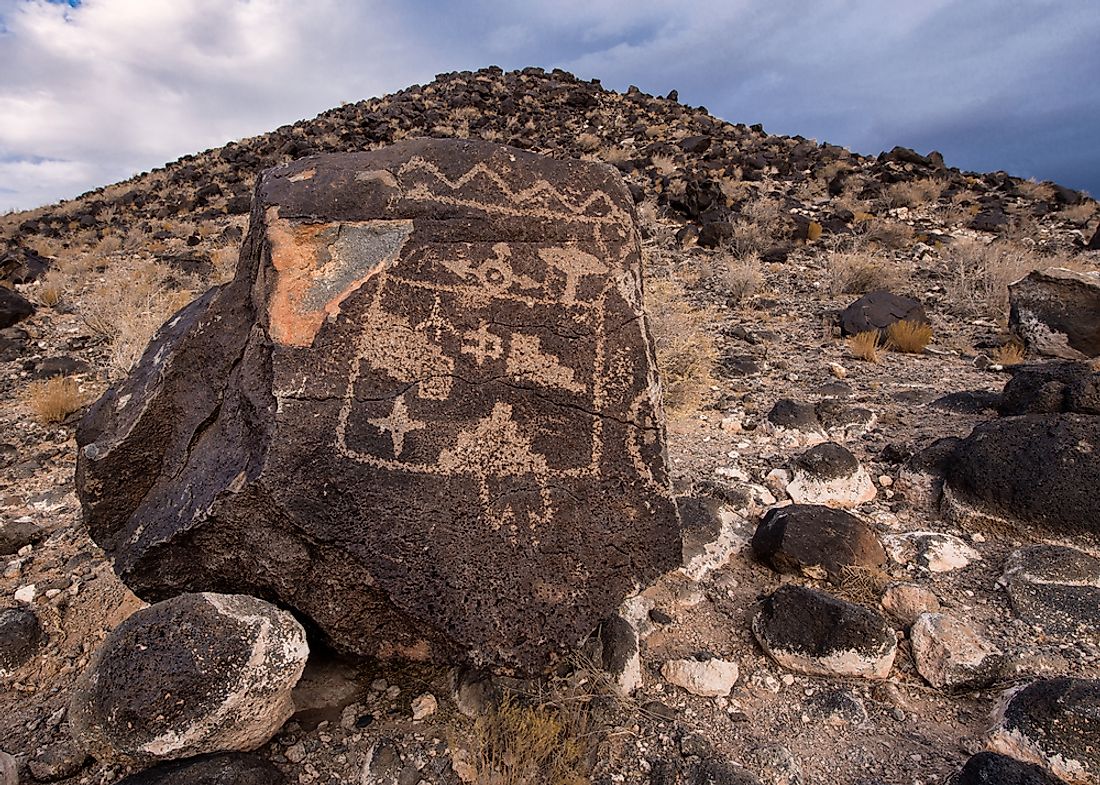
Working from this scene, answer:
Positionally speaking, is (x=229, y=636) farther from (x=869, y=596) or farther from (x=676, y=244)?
(x=676, y=244)

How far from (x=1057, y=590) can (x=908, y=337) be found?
3.97m

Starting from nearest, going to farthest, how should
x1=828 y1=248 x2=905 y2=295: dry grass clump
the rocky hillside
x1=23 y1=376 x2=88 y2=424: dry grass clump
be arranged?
1. the rocky hillside
2. x1=23 y1=376 x2=88 y2=424: dry grass clump
3. x1=828 y1=248 x2=905 y2=295: dry grass clump

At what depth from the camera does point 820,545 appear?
2.83 m

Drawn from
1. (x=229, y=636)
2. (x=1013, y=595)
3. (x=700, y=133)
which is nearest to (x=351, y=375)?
(x=229, y=636)

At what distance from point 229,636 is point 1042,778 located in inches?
81.6

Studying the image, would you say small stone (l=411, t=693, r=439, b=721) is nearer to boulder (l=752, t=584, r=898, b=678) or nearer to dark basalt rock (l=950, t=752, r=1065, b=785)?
boulder (l=752, t=584, r=898, b=678)

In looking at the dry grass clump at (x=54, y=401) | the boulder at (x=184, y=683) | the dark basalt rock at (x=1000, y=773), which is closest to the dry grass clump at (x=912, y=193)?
the dark basalt rock at (x=1000, y=773)

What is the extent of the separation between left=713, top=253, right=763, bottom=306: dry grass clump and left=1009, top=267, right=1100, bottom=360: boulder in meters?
2.67

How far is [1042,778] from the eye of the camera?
159cm

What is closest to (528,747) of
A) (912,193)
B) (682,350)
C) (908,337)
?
(682,350)

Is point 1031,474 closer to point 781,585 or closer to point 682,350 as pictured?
point 781,585

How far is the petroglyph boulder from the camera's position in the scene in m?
2.06

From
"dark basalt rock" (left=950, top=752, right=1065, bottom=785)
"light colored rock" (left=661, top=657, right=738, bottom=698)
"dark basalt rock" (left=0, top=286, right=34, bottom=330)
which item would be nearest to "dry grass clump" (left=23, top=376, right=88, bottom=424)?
"dark basalt rock" (left=0, top=286, right=34, bottom=330)

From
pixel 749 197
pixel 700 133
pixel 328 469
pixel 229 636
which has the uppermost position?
pixel 700 133
